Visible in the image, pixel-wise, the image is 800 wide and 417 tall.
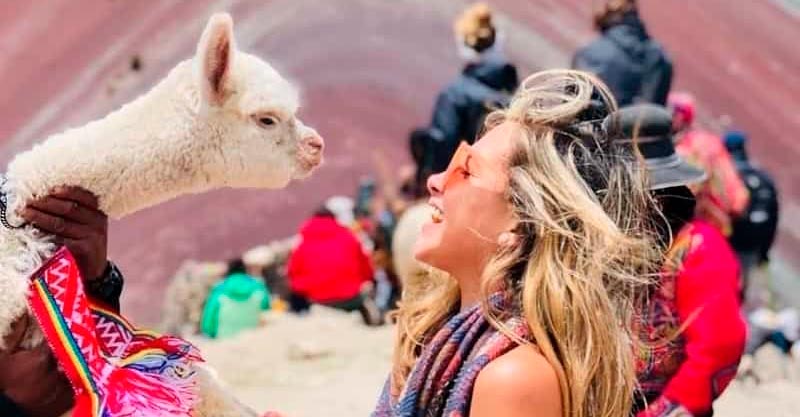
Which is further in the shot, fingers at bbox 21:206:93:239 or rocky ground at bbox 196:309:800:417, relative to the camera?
rocky ground at bbox 196:309:800:417

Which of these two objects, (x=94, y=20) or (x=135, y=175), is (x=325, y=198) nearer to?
(x=94, y=20)

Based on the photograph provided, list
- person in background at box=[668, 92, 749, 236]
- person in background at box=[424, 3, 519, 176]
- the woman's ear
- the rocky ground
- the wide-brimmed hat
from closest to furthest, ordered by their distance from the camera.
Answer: the woman's ear < the wide-brimmed hat < the rocky ground < person in background at box=[668, 92, 749, 236] < person in background at box=[424, 3, 519, 176]

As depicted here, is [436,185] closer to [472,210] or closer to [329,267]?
[472,210]

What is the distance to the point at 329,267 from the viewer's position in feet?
25.3

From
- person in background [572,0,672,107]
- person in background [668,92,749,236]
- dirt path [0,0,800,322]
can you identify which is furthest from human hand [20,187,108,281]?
dirt path [0,0,800,322]

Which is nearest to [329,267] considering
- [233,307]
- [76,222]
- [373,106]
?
[233,307]

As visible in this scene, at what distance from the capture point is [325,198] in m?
10.3

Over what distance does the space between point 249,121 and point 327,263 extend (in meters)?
4.84

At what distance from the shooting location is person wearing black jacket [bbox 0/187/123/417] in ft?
8.84

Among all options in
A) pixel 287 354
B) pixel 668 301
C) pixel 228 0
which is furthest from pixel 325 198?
pixel 668 301

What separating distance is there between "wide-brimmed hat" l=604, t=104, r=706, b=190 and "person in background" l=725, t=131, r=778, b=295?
3.00 m

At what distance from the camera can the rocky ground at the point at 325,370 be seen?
5.25 metres

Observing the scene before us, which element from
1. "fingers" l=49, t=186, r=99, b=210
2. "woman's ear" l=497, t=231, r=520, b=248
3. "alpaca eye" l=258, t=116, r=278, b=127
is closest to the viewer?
"woman's ear" l=497, t=231, r=520, b=248

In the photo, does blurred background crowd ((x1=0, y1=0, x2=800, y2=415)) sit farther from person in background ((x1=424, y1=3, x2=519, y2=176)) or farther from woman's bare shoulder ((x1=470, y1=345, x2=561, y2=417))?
woman's bare shoulder ((x1=470, y1=345, x2=561, y2=417))
